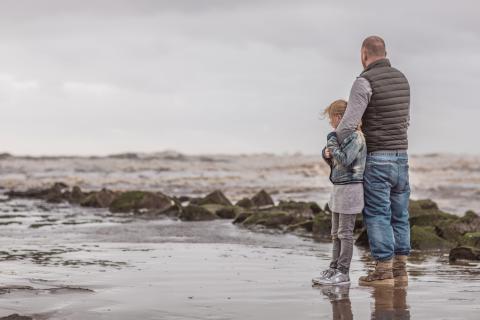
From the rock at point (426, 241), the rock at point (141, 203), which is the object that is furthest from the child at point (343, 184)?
the rock at point (141, 203)

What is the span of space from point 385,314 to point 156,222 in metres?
12.4

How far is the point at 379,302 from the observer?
22.9 ft

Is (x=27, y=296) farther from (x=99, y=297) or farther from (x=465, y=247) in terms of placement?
(x=465, y=247)

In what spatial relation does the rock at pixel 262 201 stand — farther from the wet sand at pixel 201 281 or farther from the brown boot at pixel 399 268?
the brown boot at pixel 399 268

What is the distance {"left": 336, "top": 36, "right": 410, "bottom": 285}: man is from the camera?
7949mm

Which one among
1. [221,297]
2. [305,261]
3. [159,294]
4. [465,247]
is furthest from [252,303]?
[465,247]

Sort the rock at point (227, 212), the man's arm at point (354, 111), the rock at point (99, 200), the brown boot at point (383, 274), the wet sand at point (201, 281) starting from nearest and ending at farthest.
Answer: the wet sand at point (201, 281)
the man's arm at point (354, 111)
the brown boot at point (383, 274)
the rock at point (227, 212)
the rock at point (99, 200)

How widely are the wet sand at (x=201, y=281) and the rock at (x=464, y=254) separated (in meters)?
0.19

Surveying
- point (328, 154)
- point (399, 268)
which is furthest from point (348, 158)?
point (399, 268)

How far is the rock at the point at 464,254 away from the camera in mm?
10672

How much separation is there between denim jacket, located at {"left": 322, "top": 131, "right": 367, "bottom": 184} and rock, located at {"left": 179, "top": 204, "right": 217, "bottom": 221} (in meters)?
11.2

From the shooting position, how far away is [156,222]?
726 inches

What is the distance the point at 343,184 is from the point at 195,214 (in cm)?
1130

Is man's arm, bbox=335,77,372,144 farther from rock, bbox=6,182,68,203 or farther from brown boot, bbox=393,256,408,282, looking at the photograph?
rock, bbox=6,182,68,203
